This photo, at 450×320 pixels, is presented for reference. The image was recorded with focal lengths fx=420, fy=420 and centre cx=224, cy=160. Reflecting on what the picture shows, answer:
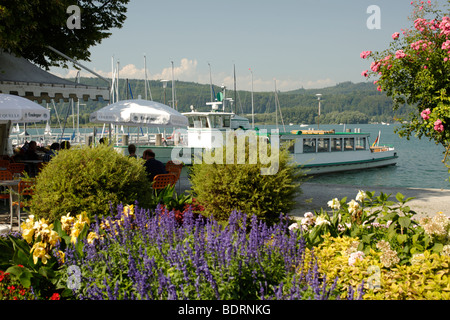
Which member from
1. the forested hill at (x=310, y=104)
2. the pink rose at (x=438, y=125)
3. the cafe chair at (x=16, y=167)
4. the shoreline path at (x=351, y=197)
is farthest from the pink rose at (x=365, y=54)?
the forested hill at (x=310, y=104)

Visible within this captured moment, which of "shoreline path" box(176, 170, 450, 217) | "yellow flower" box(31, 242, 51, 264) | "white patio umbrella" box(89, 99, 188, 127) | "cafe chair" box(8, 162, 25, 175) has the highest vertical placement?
"white patio umbrella" box(89, 99, 188, 127)

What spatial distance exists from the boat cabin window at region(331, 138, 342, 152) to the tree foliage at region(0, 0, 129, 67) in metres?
18.5

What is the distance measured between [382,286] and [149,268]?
1711mm

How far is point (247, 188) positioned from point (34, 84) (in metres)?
8.85

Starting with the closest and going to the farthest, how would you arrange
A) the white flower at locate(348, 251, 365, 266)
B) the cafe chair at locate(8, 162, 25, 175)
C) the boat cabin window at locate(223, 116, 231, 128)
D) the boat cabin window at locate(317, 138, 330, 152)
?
the white flower at locate(348, 251, 365, 266), the cafe chair at locate(8, 162, 25, 175), the boat cabin window at locate(223, 116, 231, 128), the boat cabin window at locate(317, 138, 330, 152)

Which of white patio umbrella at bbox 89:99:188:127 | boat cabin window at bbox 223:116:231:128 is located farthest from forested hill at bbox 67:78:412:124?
white patio umbrella at bbox 89:99:188:127

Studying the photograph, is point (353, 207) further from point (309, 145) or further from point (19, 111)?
point (309, 145)

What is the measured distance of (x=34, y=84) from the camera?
11867 millimetres

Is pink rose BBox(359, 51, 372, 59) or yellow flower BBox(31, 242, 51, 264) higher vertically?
pink rose BBox(359, 51, 372, 59)

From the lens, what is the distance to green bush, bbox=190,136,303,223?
554 cm

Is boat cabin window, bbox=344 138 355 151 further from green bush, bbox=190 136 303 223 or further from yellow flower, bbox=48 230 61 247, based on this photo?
yellow flower, bbox=48 230 61 247

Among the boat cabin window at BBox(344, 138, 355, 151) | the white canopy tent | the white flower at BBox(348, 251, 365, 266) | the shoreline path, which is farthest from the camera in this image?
the boat cabin window at BBox(344, 138, 355, 151)

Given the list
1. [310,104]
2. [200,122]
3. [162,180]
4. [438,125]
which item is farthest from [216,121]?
[310,104]
